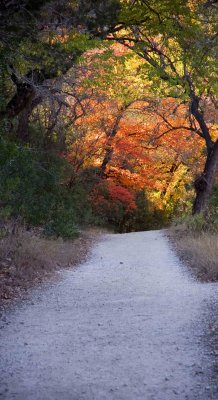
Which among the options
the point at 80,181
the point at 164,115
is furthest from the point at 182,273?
the point at 164,115

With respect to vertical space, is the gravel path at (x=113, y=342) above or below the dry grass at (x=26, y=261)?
below

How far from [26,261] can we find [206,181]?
11.7 m

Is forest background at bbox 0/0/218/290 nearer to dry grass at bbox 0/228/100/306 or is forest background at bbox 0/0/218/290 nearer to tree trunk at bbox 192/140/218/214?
tree trunk at bbox 192/140/218/214

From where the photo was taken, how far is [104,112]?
79.4 feet

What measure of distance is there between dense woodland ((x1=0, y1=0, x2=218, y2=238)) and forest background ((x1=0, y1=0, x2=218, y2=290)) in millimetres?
44

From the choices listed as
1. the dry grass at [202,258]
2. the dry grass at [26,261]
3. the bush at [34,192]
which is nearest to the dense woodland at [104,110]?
the bush at [34,192]

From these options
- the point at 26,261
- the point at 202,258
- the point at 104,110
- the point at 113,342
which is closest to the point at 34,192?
the point at 26,261

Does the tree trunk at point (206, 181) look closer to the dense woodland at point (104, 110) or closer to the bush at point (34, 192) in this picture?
the dense woodland at point (104, 110)

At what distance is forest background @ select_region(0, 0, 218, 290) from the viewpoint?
31.0 feet

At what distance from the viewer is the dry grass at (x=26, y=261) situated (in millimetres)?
9008

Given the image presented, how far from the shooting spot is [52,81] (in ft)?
49.9

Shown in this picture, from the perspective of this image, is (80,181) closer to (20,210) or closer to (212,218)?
(212,218)

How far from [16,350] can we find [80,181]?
661 inches

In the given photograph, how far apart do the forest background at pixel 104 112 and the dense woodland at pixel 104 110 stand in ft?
0.14
